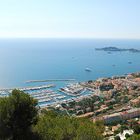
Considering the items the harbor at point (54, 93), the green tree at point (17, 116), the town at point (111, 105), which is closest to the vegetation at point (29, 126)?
the green tree at point (17, 116)

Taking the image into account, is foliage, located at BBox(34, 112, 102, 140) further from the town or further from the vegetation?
the town

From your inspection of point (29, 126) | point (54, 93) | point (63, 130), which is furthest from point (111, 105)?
point (63, 130)

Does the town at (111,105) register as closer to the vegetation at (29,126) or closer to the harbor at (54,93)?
the harbor at (54,93)

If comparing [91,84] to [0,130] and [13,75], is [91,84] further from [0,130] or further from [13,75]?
[0,130]

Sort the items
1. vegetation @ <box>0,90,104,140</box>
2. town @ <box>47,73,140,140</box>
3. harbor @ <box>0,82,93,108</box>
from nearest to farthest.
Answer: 1. vegetation @ <box>0,90,104,140</box>
2. town @ <box>47,73,140,140</box>
3. harbor @ <box>0,82,93,108</box>

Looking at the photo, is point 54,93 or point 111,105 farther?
point 54,93

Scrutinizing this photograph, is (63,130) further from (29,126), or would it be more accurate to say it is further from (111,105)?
(111,105)

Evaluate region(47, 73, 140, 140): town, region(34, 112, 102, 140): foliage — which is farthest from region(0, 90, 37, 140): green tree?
region(47, 73, 140, 140): town

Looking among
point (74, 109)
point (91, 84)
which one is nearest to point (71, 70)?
point (91, 84)
